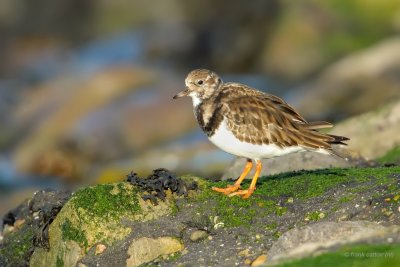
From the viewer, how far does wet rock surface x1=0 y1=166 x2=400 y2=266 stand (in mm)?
9312

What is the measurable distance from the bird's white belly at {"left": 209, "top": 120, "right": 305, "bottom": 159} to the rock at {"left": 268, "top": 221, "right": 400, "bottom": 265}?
1.87 metres

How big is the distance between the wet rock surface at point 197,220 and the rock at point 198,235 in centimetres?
1

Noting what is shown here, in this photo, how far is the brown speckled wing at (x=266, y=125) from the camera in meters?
10.2

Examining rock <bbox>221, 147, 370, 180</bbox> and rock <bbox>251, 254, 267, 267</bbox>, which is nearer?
rock <bbox>251, 254, 267, 267</bbox>

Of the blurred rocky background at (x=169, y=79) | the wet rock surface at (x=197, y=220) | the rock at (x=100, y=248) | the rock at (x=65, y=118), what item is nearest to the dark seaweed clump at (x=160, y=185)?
the wet rock surface at (x=197, y=220)

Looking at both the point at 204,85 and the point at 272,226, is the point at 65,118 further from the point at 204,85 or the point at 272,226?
the point at 272,226

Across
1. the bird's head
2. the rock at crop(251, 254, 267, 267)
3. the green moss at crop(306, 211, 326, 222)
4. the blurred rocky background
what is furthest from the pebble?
the blurred rocky background

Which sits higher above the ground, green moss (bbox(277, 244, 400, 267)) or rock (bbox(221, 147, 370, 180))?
rock (bbox(221, 147, 370, 180))

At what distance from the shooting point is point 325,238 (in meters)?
8.18

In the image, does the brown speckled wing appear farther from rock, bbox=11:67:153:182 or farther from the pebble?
rock, bbox=11:67:153:182

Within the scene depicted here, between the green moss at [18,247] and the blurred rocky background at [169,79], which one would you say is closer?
the green moss at [18,247]

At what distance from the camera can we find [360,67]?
78.8 feet

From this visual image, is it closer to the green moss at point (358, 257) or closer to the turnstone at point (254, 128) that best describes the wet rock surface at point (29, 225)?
the turnstone at point (254, 128)

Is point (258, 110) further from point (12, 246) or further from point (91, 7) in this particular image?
point (91, 7)
